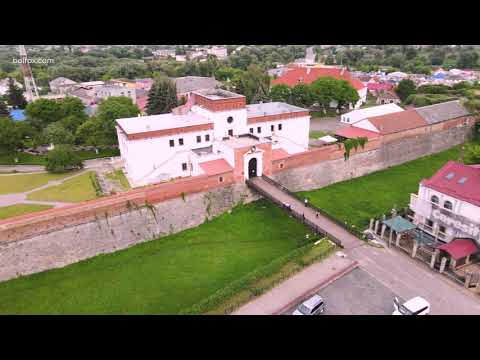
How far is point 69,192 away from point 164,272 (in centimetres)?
1297

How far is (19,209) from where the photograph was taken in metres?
27.0

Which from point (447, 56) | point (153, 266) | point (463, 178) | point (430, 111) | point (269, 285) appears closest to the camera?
point (269, 285)

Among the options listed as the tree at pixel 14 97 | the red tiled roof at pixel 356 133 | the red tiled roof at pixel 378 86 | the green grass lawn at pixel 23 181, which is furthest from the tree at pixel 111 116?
the red tiled roof at pixel 378 86

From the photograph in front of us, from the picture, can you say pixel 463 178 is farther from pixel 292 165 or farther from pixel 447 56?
pixel 447 56

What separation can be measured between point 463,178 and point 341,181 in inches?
420

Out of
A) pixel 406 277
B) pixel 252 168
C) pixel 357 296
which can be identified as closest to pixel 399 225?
pixel 406 277

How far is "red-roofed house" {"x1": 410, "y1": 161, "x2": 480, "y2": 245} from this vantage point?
22641 mm

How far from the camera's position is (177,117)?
108 feet

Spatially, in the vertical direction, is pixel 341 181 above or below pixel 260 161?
below

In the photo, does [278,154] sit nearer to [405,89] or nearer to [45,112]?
[45,112]

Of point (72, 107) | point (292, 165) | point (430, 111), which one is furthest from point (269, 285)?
point (72, 107)

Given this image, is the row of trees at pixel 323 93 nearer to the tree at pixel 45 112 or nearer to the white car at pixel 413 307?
the tree at pixel 45 112

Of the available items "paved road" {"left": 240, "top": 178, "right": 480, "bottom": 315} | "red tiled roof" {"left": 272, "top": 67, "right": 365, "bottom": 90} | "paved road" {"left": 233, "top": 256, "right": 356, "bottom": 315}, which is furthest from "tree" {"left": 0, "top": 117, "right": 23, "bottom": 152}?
"red tiled roof" {"left": 272, "top": 67, "right": 365, "bottom": 90}

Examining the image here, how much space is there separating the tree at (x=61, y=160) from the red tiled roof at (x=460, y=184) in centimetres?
2993
